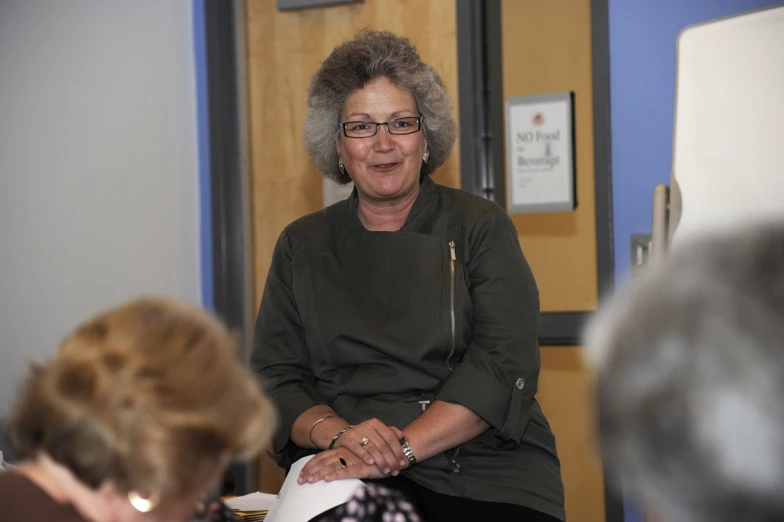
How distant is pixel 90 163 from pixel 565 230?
5.50 feet

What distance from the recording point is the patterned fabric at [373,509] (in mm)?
1509

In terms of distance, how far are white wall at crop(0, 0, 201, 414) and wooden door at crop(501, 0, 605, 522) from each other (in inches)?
50.0

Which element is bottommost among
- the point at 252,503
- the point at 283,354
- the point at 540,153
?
the point at 252,503

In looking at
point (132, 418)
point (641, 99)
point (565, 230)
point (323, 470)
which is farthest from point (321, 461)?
point (641, 99)

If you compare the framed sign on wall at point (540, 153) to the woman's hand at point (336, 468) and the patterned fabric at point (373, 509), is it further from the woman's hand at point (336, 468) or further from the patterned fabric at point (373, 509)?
the patterned fabric at point (373, 509)

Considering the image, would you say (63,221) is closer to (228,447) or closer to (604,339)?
(228,447)

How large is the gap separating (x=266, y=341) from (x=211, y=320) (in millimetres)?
1014

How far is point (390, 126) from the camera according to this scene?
2037 mm

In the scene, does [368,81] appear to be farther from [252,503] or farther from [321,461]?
[252,503]

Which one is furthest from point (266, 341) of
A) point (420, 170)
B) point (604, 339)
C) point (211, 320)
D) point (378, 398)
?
point (604, 339)

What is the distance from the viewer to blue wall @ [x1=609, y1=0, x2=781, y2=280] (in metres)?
2.78

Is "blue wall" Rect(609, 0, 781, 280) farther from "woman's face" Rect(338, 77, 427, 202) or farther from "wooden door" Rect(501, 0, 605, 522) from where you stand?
"woman's face" Rect(338, 77, 427, 202)

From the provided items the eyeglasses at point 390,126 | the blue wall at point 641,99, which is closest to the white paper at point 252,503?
the eyeglasses at point 390,126

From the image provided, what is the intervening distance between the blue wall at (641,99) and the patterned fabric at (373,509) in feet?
4.89
